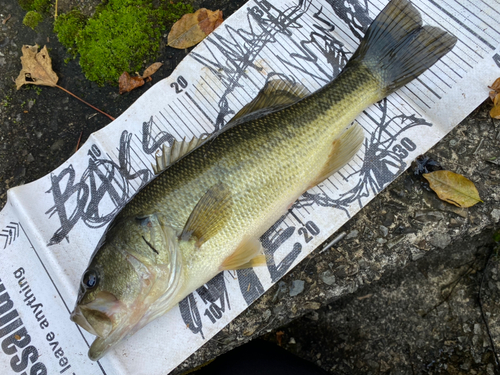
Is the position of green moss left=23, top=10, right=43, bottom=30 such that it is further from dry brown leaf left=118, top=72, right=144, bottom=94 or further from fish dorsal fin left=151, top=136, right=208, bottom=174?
fish dorsal fin left=151, top=136, right=208, bottom=174

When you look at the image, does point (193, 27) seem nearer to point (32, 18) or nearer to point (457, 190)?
point (32, 18)

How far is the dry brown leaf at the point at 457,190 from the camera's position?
1.91 m

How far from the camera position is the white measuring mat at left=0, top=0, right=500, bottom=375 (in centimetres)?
191

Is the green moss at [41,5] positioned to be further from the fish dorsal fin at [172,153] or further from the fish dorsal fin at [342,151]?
the fish dorsal fin at [342,151]

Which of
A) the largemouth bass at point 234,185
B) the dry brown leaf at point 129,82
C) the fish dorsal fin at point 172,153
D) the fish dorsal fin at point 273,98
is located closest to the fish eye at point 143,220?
the largemouth bass at point 234,185

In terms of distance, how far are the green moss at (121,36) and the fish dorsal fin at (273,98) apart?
94 centimetres

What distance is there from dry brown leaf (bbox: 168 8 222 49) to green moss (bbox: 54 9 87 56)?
2.21ft

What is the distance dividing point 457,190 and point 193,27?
197 centimetres

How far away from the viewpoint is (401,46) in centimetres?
191

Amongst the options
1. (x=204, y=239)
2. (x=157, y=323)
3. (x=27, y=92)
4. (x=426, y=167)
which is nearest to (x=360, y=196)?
(x=426, y=167)

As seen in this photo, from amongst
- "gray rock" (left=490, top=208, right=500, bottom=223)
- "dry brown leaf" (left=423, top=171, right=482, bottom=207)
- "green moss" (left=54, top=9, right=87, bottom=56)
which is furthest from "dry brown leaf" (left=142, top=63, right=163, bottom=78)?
"gray rock" (left=490, top=208, right=500, bottom=223)

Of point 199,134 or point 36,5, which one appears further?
point 36,5

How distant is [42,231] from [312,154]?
1.68 meters

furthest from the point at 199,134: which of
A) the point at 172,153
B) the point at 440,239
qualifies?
the point at 440,239
